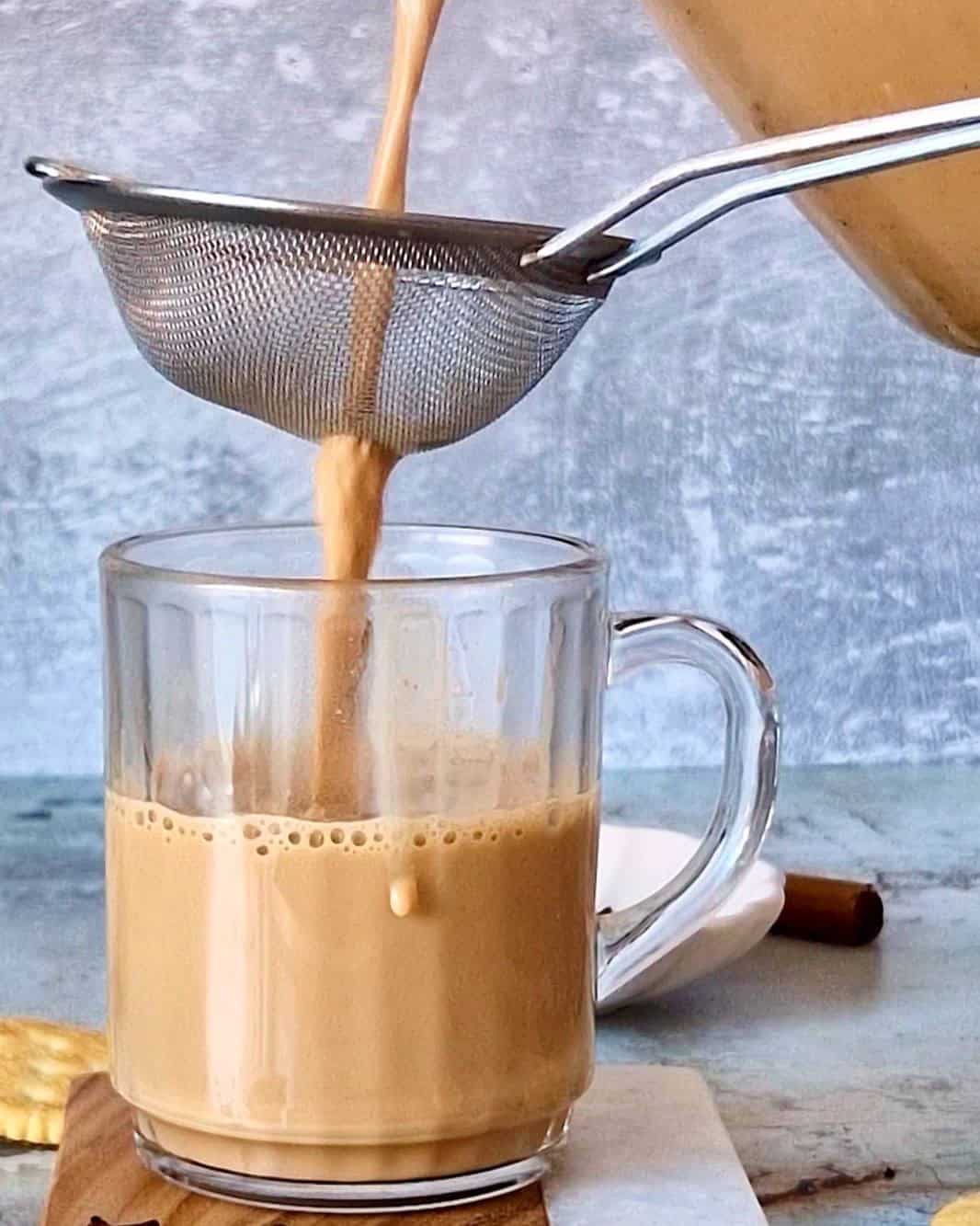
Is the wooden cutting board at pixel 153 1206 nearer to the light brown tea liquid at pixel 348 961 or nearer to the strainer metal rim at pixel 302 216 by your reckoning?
the light brown tea liquid at pixel 348 961

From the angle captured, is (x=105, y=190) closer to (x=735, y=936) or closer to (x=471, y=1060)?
(x=471, y=1060)

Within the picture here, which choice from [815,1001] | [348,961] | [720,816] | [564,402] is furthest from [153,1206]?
[564,402]

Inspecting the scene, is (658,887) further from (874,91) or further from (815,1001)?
(874,91)

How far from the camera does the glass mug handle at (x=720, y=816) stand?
2.03 ft

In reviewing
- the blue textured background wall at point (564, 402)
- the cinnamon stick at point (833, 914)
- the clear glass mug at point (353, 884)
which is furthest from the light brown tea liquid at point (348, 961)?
the blue textured background wall at point (564, 402)

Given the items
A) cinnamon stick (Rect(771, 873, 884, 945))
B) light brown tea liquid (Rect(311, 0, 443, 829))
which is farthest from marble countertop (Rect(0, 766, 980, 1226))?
light brown tea liquid (Rect(311, 0, 443, 829))

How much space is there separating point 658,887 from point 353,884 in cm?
35

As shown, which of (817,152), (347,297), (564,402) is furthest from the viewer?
(564,402)

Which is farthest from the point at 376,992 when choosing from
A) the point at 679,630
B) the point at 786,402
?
the point at 786,402

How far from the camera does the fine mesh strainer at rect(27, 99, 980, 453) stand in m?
0.58

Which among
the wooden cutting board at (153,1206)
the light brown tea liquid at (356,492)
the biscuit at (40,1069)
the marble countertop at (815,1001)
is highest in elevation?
the light brown tea liquid at (356,492)

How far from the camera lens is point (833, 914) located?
35.4 inches

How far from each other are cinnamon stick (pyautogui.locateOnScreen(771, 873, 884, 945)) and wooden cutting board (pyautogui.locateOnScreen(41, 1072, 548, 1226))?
0.35 m

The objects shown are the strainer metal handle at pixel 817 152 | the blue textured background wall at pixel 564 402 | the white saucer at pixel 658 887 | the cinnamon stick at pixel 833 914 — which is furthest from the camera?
the blue textured background wall at pixel 564 402
